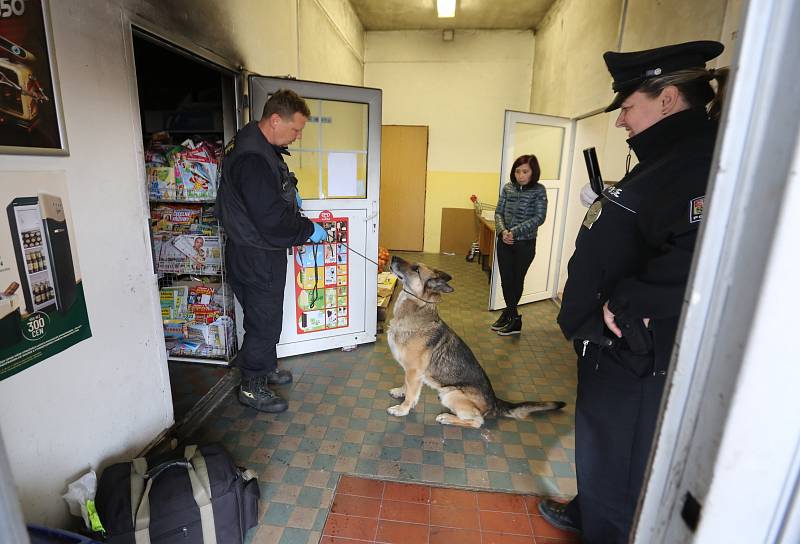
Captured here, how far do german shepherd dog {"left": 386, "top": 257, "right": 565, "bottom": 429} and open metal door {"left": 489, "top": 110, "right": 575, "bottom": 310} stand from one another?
195cm

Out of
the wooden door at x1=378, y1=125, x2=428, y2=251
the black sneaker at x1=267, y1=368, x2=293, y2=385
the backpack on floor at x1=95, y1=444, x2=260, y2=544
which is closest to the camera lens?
the backpack on floor at x1=95, y1=444, x2=260, y2=544

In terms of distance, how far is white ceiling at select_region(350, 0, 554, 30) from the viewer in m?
5.80

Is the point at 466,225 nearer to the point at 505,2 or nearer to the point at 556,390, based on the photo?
the point at 505,2

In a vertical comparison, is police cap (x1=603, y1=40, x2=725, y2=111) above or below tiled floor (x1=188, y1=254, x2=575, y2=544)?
above

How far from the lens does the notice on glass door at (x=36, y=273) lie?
1.32 metres

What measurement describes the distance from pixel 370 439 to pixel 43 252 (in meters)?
1.78

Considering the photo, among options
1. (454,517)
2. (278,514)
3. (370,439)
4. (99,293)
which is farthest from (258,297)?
(454,517)

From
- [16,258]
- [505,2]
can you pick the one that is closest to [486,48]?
[505,2]

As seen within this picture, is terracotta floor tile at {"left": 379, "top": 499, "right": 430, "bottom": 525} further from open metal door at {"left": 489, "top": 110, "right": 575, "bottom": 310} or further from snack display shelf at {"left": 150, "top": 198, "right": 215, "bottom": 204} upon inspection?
open metal door at {"left": 489, "top": 110, "right": 575, "bottom": 310}

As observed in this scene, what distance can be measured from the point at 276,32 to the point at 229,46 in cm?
88

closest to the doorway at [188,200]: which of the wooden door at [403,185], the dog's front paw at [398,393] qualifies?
the dog's front paw at [398,393]

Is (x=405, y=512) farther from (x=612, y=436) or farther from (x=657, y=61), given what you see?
(x=657, y=61)

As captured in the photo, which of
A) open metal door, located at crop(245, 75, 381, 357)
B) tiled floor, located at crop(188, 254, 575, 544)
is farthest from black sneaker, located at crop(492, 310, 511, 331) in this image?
open metal door, located at crop(245, 75, 381, 357)

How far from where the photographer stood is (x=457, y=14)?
6.22 m
